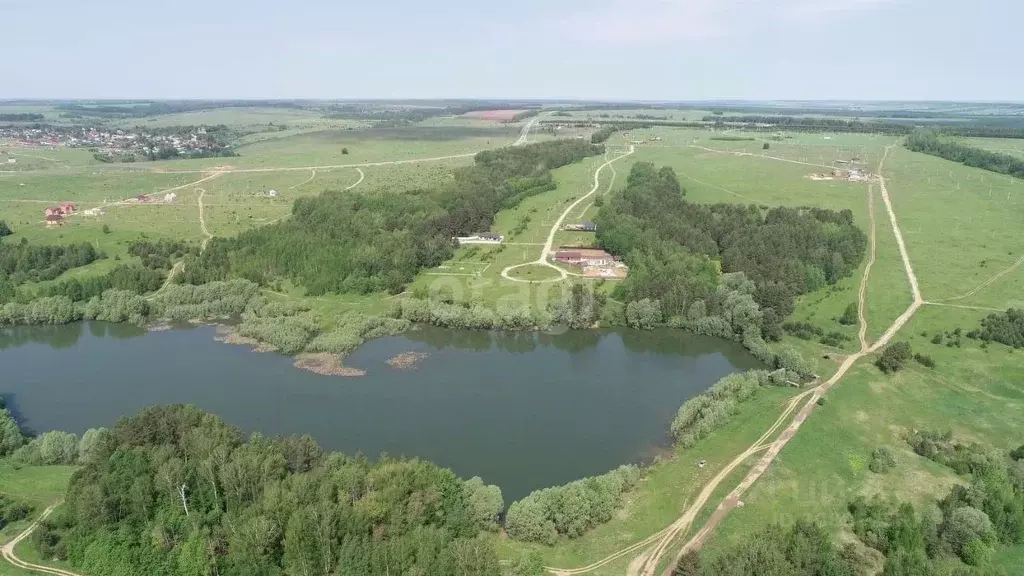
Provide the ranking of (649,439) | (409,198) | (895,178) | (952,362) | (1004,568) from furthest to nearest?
(895,178), (409,198), (952,362), (649,439), (1004,568)

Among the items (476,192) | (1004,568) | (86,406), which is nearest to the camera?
(1004,568)

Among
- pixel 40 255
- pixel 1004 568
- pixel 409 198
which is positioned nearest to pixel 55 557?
pixel 1004 568

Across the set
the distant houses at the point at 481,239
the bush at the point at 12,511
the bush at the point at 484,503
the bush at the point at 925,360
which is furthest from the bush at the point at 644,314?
the bush at the point at 12,511

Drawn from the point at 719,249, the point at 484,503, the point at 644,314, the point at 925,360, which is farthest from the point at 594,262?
the point at 484,503

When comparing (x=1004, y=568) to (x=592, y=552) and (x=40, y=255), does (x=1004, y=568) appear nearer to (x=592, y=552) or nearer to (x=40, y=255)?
(x=592, y=552)

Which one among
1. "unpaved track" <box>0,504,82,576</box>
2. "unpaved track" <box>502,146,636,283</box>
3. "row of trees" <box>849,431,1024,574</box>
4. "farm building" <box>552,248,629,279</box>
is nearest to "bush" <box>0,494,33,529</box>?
"unpaved track" <box>0,504,82,576</box>

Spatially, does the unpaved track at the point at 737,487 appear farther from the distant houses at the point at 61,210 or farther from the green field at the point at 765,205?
the distant houses at the point at 61,210

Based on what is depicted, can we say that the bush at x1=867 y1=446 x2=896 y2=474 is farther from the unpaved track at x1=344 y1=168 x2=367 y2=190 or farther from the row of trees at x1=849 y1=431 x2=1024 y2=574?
the unpaved track at x1=344 y1=168 x2=367 y2=190

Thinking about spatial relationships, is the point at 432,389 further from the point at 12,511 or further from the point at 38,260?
the point at 38,260
